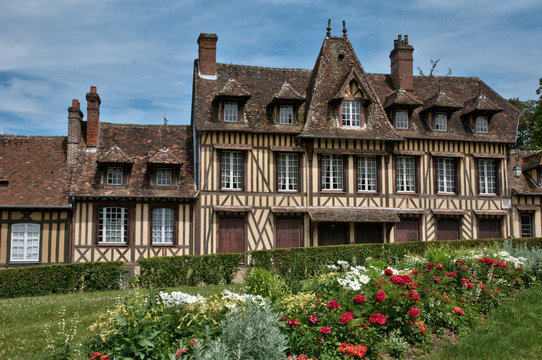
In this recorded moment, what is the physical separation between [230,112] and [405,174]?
7.55 meters

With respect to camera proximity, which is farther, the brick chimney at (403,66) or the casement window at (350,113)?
the brick chimney at (403,66)

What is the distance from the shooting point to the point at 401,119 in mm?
20797

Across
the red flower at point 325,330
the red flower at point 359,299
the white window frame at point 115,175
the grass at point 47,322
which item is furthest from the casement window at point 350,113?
the red flower at point 325,330

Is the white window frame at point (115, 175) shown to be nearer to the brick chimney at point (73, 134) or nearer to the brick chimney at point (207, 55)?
the brick chimney at point (73, 134)

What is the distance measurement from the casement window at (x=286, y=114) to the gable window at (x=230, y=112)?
1792 millimetres

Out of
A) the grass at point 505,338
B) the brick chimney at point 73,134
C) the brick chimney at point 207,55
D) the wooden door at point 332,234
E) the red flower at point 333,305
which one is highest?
the brick chimney at point 207,55

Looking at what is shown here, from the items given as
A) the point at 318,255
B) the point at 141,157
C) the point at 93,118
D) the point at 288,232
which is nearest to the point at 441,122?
the point at 288,232

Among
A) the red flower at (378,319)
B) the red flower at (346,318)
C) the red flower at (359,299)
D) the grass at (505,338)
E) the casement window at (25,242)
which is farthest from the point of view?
the casement window at (25,242)

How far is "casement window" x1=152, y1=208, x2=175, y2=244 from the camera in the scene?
60.0 ft

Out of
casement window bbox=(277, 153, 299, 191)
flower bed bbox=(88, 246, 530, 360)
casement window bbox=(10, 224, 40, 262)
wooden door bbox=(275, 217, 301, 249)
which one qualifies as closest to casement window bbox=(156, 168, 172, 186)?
casement window bbox=(277, 153, 299, 191)

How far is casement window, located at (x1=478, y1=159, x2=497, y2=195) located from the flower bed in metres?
13.5

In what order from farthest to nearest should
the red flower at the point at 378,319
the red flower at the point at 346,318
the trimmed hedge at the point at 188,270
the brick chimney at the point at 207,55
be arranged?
the brick chimney at the point at 207,55
the trimmed hedge at the point at 188,270
the red flower at the point at 378,319
the red flower at the point at 346,318

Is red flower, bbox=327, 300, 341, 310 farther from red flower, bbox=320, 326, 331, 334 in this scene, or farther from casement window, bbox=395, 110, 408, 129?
casement window, bbox=395, 110, 408, 129

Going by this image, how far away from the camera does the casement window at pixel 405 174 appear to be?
2022cm
